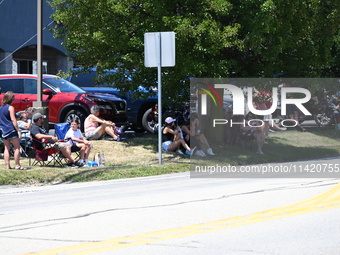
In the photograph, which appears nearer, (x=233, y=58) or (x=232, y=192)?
(x=232, y=192)

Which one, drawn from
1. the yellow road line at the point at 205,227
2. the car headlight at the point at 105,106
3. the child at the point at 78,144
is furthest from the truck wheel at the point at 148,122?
the yellow road line at the point at 205,227

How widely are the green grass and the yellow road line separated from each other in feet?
19.9

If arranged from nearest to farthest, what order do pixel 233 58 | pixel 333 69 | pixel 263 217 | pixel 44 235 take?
pixel 44 235 < pixel 263 217 < pixel 233 58 < pixel 333 69

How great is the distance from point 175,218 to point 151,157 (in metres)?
10.5

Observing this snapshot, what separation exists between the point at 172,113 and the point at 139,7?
3625 mm

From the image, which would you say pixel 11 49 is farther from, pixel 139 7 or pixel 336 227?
pixel 336 227

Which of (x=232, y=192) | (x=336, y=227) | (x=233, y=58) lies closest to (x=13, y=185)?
(x=232, y=192)

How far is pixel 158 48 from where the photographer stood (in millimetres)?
18500

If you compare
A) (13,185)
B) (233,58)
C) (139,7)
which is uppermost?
(139,7)

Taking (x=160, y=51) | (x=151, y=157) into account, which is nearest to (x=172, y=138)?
(x=151, y=157)

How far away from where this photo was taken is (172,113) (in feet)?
75.3

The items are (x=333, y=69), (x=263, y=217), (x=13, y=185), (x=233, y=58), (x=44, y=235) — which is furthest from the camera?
(x=333, y=69)

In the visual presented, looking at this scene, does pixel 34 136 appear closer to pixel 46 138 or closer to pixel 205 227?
pixel 46 138

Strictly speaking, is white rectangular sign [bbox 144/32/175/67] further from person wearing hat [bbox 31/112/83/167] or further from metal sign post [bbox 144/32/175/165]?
person wearing hat [bbox 31/112/83/167]
